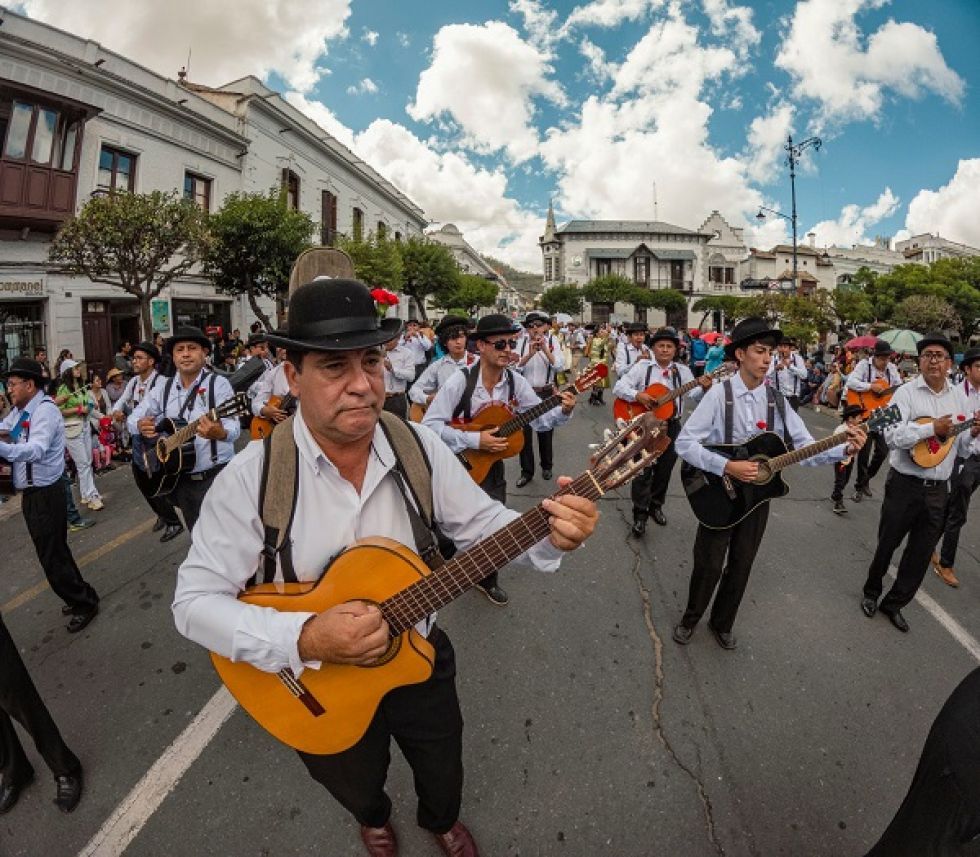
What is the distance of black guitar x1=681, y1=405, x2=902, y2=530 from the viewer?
329 cm

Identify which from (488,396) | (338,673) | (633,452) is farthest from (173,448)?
(633,452)

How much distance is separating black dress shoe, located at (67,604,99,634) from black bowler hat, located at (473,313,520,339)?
3945 mm

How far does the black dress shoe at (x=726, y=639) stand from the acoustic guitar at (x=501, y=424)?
208 cm

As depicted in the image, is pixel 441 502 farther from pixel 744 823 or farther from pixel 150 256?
pixel 150 256

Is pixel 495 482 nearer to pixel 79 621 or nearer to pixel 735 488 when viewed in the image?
pixel 735 488

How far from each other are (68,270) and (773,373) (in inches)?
578

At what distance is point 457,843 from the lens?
2.15m

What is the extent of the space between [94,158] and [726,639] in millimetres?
19435

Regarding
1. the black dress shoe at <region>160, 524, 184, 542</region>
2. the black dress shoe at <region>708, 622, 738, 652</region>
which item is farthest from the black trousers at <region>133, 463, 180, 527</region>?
the black dress shoe at <region>708, 622, 738, 652</region>

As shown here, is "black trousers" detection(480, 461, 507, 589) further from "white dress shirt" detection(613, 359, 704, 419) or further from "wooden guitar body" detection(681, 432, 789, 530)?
"white dress shirt" detection(613, 359, 704, 419)

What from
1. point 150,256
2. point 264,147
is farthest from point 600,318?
point 150,256

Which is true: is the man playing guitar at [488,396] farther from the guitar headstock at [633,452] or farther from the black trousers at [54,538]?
the black trousers at [54,538]

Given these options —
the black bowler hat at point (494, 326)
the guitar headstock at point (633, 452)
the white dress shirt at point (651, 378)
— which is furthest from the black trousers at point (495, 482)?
the guitar headstock at point (633, 452)

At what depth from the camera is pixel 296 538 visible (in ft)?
5.74
